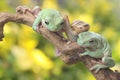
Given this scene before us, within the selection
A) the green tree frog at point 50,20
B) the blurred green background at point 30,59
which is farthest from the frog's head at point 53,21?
the blurred green background at point 30,59

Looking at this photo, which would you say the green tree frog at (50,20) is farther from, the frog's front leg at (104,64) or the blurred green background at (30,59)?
the blurred green background at (30,59)

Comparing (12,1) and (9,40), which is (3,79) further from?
(12,1)

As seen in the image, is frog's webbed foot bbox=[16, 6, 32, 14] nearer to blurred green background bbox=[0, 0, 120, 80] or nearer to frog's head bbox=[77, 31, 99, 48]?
frog's head bbox=[77, 31, 99, 48]

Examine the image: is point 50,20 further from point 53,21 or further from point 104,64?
point 104,64

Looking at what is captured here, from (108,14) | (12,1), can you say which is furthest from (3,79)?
(108,14)

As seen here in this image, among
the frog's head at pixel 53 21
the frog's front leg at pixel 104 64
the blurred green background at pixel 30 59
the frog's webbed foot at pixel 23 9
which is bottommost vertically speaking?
the blurred green background at pixel 30 59

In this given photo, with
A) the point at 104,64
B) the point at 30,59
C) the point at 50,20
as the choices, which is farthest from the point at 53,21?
the point at 30,59
